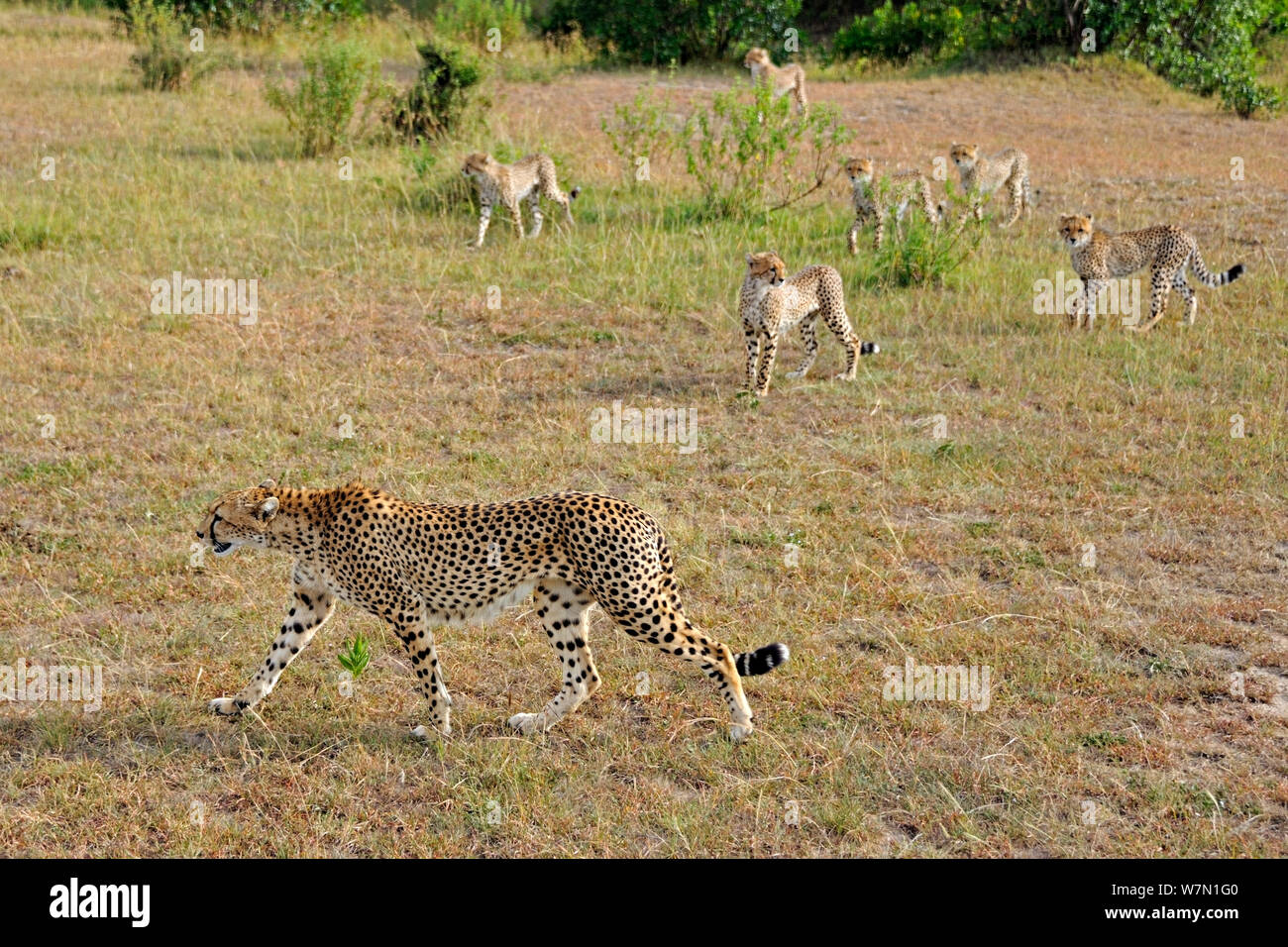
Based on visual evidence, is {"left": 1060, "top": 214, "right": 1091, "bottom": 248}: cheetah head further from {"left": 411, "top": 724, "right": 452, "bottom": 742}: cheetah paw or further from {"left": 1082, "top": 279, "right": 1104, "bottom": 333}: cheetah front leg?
{"left": 411, "top": 724, "right": 452, "bottom": 742}: cheetah paw

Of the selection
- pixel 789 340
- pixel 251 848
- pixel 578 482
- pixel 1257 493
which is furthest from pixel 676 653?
pixel 789 340

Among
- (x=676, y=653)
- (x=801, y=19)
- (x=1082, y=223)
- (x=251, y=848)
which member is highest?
(x=801, y=19)

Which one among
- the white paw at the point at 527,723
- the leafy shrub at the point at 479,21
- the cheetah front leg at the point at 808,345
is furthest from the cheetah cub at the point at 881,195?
the leafy shrub at the point at 479,21

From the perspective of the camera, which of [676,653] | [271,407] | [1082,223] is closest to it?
[676,653]

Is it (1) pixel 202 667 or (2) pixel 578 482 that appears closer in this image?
(1) pixel 202 667

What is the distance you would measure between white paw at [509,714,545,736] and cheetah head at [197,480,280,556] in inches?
46.7

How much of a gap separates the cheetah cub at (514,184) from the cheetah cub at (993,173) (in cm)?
336

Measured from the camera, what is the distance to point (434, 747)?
5363 millimetres

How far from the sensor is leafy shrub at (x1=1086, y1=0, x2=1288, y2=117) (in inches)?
689

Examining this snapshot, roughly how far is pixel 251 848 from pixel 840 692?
2.34m

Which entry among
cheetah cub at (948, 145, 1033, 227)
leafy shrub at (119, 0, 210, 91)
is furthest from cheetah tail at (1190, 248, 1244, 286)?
leafy shrub at (119, 0, 210, 91)

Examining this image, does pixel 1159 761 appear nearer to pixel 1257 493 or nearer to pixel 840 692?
pixel 840 692

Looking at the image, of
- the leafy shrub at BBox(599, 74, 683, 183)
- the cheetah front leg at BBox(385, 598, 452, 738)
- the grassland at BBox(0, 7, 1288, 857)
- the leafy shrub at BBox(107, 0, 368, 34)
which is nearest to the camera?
the grassland at BBox(0, 7, 1288, 857)

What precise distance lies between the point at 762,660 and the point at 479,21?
1470 cm
